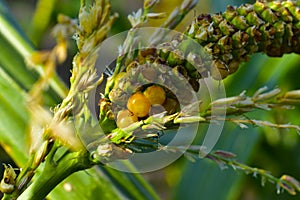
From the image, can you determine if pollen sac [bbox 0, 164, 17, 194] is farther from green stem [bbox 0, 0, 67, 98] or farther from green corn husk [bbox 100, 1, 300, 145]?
green stem [bbox 0, 0, 67, 98]

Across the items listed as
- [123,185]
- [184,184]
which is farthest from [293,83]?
[123,185]

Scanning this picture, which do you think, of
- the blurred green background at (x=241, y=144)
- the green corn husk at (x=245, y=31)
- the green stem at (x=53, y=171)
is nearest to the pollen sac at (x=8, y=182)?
the green stem at (x=53, y=171)

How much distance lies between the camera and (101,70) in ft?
1.42

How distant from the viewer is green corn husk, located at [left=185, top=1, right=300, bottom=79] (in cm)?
42

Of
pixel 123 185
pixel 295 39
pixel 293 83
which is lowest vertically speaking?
pixel 293 83

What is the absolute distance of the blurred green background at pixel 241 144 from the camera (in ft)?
3.11

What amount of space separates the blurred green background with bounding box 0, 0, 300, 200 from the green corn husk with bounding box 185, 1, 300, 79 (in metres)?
0.38

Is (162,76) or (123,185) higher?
(162,76)

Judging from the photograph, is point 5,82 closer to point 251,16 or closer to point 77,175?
point 77,175

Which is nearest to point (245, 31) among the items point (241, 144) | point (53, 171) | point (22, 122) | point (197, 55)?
point (197, 55)

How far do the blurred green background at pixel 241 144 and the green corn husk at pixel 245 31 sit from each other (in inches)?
14.8

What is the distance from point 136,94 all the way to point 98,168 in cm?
31

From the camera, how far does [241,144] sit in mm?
956

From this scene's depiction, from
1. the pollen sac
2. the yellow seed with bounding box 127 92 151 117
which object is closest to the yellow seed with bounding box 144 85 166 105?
the yellow seed with bounding box 127 92 151 117
